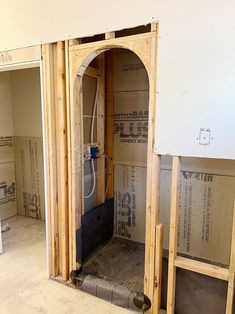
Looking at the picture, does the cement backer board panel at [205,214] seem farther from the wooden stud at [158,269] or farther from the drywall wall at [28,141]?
the drywall wall at [28,141]

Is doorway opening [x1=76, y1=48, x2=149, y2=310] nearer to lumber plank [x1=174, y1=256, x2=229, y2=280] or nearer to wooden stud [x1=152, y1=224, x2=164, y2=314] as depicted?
wooden stud [x1=152, y1=224, x2=164, y2=314]

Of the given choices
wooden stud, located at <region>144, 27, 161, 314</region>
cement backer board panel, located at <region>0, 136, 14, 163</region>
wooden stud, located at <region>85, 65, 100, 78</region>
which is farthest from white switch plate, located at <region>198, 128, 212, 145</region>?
cement backer board panel, located at <region>0, 136, 14, 163</region>

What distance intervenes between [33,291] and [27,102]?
256 centimetres

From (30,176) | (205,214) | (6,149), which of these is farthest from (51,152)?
(6,149)

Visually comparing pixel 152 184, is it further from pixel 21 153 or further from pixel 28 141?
pixel 21 153

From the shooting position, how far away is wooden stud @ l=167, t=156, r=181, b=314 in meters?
1.70

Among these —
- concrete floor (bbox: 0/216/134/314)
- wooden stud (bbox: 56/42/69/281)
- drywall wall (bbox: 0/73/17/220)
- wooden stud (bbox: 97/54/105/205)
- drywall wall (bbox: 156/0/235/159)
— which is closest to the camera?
drywall wall (bbox: 156/0/235/159)

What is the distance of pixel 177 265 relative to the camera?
68.6 inches

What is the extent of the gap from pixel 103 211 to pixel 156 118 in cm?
147

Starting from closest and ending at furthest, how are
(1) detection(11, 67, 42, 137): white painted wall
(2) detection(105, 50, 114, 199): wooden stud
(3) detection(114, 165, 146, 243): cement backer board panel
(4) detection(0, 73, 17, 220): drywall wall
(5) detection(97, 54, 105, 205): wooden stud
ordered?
1. (5) detection(97, 54, 105, 205): wooden stud
2. (2) detection(105, 50, 114, 199): wooden stud
3. (3) detection(114, 165, 146, 243): cement backer board panel
4. (1) detection(11, 67, 42, 137): white painted wall
5. (4) detection(0, 73, 17, 220): drywall wall

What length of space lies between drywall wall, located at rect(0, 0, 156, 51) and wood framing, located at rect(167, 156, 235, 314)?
105 cm

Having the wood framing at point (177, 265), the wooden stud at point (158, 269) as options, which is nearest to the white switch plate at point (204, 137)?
the wood framing at point (177, 265)

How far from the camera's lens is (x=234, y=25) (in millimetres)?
1404

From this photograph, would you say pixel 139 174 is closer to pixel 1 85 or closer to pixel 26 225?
pixel 26 225
